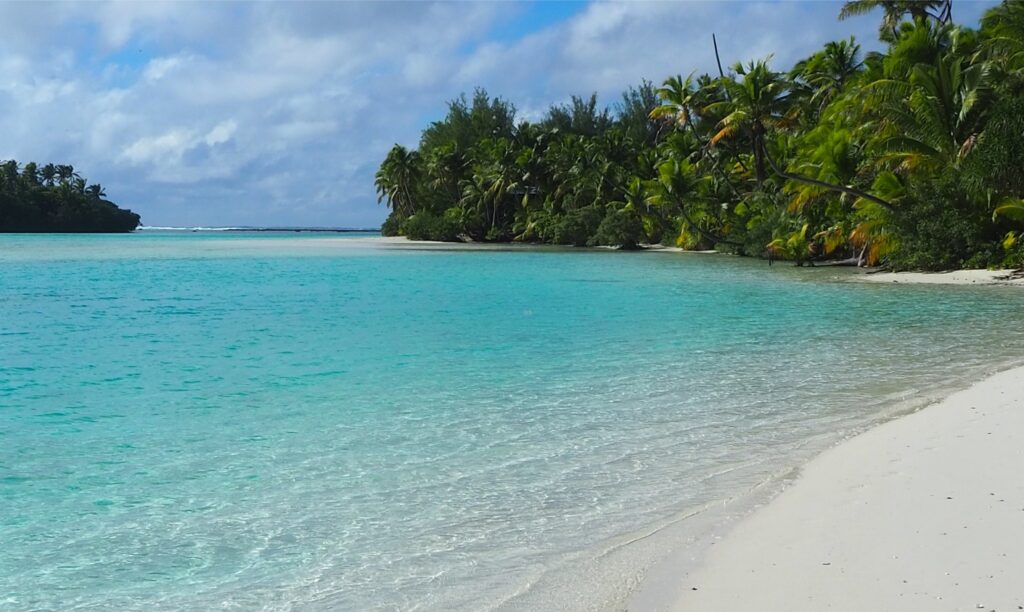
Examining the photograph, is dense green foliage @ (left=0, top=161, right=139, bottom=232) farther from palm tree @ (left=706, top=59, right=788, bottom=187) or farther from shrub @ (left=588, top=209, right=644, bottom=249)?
palm tree @ (left=706, top=59, right=788, bottom=187)

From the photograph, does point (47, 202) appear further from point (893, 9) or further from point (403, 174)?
point (893, 9)

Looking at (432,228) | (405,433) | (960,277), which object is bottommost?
(405,433)

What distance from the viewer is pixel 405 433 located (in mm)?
7566

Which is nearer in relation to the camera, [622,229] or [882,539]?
[882,539]

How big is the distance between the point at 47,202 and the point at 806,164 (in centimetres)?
11676

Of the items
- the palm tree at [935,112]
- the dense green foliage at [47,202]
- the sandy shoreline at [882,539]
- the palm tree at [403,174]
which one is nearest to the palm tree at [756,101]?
the palm tree at [935,112]

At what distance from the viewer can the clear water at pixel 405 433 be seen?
453 cm

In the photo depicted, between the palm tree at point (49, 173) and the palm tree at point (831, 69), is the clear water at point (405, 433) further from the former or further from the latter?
the palm tree at point (49, 173)

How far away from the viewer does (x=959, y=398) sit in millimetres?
8039

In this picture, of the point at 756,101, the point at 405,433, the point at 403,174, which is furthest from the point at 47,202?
the point at 405,433

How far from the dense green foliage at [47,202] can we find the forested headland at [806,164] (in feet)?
228

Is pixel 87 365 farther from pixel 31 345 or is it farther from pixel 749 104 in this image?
pixel 749 104

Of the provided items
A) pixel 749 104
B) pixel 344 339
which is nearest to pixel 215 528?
pixel 344 339

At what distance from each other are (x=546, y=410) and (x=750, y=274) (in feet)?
75.6
